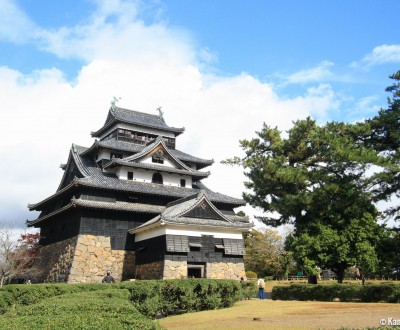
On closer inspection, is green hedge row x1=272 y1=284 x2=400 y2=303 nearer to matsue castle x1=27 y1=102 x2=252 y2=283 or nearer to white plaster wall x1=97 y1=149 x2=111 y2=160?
matsue castle x1=27 y1=102 x2=252 y2=283

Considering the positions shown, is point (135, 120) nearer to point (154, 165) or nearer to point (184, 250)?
point (154, 165)

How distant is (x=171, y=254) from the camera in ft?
90.0

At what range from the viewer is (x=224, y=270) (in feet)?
96.2

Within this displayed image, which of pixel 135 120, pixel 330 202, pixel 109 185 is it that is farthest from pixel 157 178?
pixel 330 202

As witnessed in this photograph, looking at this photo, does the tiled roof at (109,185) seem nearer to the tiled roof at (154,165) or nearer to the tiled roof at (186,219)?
the tiled roof at (154,165)

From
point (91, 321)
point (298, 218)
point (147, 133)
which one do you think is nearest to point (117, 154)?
point (147, 133)

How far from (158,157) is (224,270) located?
475 inches

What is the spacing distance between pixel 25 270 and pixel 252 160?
72.7ft

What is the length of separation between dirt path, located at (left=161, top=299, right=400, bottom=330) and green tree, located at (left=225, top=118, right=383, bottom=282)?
27.1 feet

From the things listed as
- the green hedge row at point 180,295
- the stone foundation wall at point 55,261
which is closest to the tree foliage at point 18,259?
the stone foundation wall at point 55,261

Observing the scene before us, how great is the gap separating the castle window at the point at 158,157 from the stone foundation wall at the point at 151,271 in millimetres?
9857

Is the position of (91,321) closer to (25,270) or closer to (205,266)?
(205,266)

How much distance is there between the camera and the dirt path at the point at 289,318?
43.7 ft

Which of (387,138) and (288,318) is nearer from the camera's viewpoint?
(288,318)
